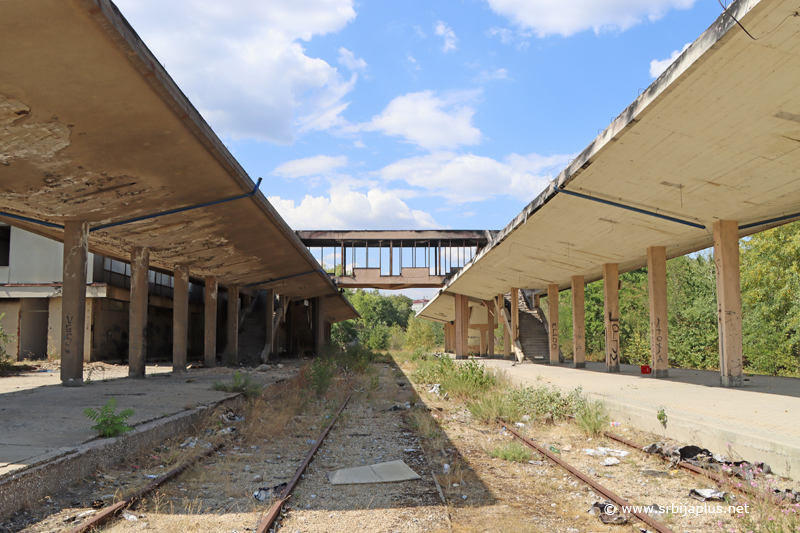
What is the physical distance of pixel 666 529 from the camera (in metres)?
4.69

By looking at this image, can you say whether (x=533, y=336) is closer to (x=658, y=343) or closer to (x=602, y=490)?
(x=658, y=343)

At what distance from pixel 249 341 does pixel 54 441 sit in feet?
89.7

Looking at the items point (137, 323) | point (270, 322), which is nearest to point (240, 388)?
point (137, 323)

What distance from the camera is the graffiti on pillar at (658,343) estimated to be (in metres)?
17.1

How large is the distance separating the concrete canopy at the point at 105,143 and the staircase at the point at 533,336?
19.2 meters

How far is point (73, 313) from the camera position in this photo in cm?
1312

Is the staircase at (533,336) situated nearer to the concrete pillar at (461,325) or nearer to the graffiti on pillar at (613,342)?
the concrete pillar at (461,325)

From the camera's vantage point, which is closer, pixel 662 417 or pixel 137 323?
pixel 662 417

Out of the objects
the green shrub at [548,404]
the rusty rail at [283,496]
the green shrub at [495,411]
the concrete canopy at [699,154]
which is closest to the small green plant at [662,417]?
the green shrub at [548,404]

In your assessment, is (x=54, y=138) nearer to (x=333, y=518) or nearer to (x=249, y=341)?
(x=333, y=518)

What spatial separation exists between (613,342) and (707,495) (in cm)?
1611

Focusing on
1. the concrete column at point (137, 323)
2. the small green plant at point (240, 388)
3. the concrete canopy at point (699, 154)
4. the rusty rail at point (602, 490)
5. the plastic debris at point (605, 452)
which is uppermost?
the concrete canopy at point (699, 154)

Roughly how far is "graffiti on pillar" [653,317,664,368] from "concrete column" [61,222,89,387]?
1629 cm

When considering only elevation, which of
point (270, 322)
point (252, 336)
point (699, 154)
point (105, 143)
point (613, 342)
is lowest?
point (252, 336)
